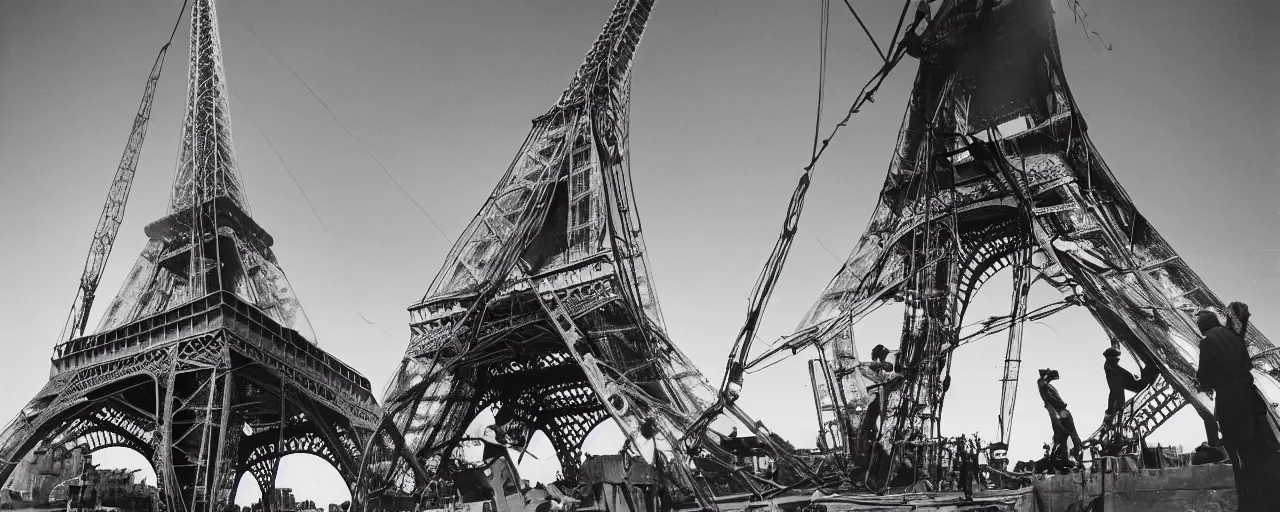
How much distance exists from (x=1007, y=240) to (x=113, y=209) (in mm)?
34685

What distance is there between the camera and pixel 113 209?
35438 millimetres

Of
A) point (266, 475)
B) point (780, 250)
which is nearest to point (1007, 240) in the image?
point (780, 250)

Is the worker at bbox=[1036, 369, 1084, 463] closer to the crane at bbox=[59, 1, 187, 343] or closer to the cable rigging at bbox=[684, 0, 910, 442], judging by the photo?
the cable rigging at bbox=[684, 0, 910, 442]

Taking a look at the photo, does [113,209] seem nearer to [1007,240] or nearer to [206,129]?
[206,129]

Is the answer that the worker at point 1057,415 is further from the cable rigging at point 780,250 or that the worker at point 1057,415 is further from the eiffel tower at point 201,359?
the eiffel tower at point 201,359

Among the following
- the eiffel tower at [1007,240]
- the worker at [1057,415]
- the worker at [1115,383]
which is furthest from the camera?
the eiffel tower at [1007,240]

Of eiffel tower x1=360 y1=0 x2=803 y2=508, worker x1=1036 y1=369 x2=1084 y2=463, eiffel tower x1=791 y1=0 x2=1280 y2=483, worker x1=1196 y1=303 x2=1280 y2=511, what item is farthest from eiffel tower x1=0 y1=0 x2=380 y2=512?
worker x1=1196 y1=303 x2=1280 y2=511

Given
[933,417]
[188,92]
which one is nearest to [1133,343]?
[933,417]

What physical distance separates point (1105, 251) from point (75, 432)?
102 ft

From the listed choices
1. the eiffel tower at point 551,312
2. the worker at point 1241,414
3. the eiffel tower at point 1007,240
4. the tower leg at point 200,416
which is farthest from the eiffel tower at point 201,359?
the worker at point 1241,414

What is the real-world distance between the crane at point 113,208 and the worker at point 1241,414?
35.1 m

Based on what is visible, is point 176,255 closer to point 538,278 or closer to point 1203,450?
point 538,278

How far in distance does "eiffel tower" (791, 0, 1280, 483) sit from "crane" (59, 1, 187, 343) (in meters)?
27.8

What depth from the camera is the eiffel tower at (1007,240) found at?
15.3 m
